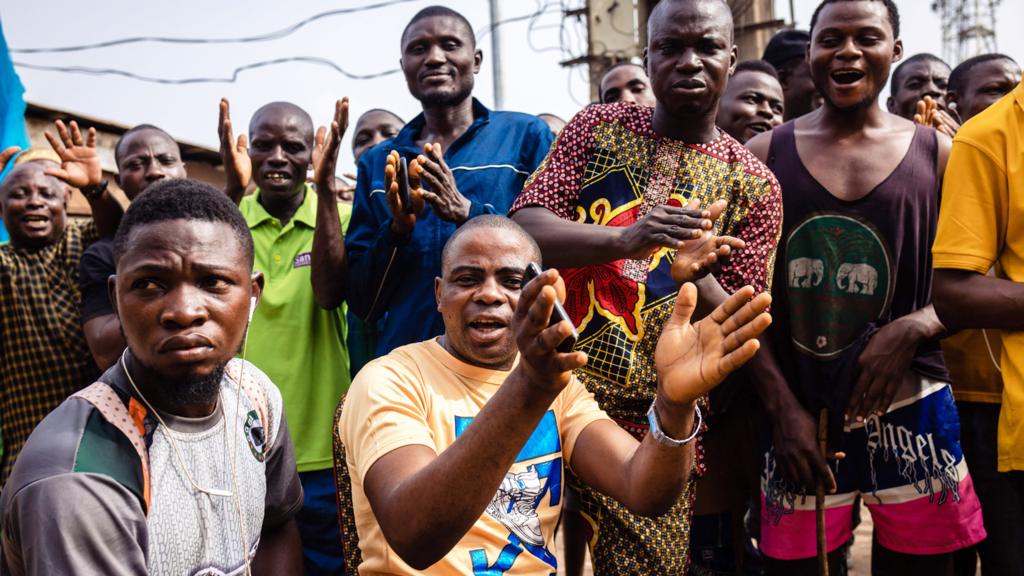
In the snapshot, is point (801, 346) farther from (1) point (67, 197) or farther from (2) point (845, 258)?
(1) point (67, 197)

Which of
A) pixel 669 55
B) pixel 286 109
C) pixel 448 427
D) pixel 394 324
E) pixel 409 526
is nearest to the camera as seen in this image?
pixel 409 526

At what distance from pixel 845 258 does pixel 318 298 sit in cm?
192

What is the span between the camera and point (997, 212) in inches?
95.0

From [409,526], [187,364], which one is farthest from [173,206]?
[409,526]

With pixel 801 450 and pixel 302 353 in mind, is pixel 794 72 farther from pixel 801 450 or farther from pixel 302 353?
pixel 302 353

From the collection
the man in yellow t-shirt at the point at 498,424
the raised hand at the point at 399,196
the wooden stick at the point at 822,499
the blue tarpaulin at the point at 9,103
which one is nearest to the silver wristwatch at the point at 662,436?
the man in yellow t-shirt at the point at 498,424

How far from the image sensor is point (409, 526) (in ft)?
5.90

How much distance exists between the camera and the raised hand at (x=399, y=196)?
2.94 metres

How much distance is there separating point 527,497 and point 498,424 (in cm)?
73

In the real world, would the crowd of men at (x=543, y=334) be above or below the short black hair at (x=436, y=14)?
below

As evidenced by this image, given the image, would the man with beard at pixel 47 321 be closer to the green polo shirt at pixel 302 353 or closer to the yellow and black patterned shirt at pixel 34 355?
the yellow and black patterned shirt at pixel 34 355

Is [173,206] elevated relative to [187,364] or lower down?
elevated

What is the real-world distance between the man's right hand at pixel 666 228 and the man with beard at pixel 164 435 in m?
1.06

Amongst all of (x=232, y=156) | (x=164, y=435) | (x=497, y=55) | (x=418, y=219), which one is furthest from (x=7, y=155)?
(x=497, y=55)
